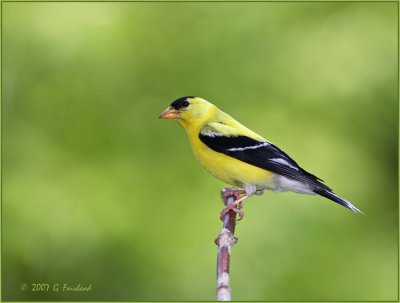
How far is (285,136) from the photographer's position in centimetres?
632

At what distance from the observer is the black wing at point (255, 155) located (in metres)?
3.94

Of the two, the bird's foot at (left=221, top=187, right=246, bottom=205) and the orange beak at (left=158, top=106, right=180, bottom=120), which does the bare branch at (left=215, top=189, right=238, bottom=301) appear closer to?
the bird's foot at (left=221, top=187, right=246, bottom=205)

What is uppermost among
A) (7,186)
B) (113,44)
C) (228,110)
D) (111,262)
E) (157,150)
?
(113,44)

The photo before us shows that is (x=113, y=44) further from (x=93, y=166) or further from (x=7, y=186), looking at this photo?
(x=7, y=186)

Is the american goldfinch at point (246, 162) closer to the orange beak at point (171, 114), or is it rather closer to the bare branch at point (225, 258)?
the orange beak at point (171, 114)

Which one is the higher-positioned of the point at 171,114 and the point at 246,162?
the point at 171,114

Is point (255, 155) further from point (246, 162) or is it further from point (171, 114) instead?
point (171, 114)

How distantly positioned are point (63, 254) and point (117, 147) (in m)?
1.50

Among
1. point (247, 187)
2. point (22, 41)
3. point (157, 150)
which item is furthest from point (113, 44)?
point (247, 187)

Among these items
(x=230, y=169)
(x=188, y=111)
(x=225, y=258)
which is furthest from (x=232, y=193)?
(x=225, y=258)

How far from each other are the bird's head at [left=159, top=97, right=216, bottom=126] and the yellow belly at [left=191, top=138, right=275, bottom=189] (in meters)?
0.32

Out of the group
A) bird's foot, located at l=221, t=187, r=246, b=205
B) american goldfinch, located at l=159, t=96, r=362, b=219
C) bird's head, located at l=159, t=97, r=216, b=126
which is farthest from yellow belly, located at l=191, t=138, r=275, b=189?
bird's foot, located at l=221, t=187, r=246, b=205

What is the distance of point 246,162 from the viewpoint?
397 cm

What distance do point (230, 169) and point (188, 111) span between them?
0.73 metres
